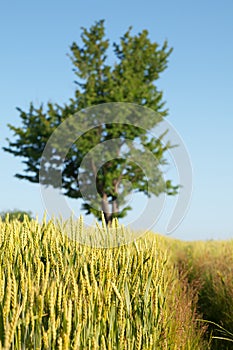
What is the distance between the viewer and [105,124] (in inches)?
922

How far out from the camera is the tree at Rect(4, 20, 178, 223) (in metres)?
23.1

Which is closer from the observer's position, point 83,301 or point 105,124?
point 83,301

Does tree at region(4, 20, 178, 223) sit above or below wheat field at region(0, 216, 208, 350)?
above

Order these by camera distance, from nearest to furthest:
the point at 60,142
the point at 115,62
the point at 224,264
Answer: the point at 224,264
the point at 60,142
the point at 115,62

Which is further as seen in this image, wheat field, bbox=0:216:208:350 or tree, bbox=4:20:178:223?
tree, bbox=4:20:178:223

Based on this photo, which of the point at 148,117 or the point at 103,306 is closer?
the point at 103,306

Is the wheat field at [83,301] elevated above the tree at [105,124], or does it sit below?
below

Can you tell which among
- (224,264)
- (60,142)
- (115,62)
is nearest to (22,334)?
(224,264)

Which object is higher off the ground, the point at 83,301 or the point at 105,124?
the point at 105,124

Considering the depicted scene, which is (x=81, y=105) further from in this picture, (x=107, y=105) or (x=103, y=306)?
(x=103, y=306)

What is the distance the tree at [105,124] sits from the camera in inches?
911

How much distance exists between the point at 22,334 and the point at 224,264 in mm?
6352

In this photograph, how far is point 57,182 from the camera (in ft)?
76.7

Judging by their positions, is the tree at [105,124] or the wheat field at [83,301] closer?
the wheat field at [83,301]
